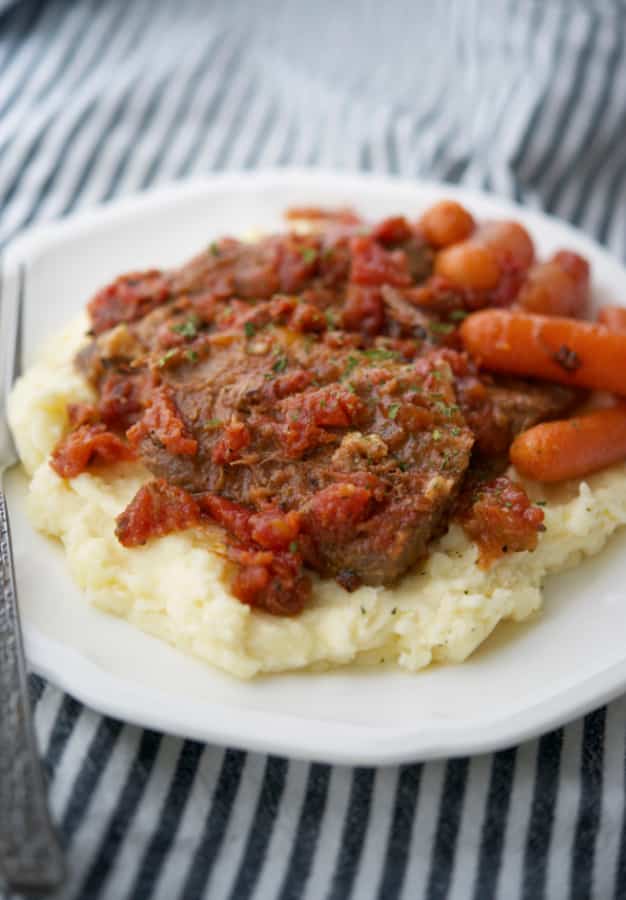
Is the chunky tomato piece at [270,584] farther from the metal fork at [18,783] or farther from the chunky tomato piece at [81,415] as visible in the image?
the chunky tomato piece at [81,415]

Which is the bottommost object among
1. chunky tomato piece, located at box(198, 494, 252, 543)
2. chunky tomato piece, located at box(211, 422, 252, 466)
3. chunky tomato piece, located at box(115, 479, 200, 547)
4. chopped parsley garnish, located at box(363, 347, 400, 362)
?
chunky tomato piece, located at box(198, 494, 252, 543)

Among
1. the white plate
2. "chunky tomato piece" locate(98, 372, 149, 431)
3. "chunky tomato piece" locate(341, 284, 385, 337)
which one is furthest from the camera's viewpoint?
"chunky tomato piece" locate(341, 284, 385, 337)

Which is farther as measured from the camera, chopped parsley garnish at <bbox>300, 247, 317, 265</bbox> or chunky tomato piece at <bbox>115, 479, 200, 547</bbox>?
chopped parsley garnish at <bbox>300, 247, 317, 265</bbox>

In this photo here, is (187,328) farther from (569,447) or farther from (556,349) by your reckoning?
(569,447)

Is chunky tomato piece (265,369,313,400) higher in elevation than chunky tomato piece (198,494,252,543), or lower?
higher

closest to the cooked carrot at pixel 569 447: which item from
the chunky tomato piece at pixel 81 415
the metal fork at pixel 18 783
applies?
the chunky tomato piece at pixel 81 415

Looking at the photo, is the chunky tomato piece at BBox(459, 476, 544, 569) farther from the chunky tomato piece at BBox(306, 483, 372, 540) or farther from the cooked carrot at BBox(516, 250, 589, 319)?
the cooked carrot at BBox(516, 250, 589, 319)

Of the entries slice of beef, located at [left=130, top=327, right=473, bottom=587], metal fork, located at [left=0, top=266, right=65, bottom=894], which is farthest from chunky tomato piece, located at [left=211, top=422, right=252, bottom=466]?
metal fork, located at [left=0, top=266, right=65, bottom=894]

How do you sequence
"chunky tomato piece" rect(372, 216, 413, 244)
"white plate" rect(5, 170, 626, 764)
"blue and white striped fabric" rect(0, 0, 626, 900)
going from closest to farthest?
"white plate" rect(5, 170, 626, 764), "blue and white striped fabric" rect(0, 0, 626, 900), "chunky tomato piece" rect(372, 216, 413, 244)
